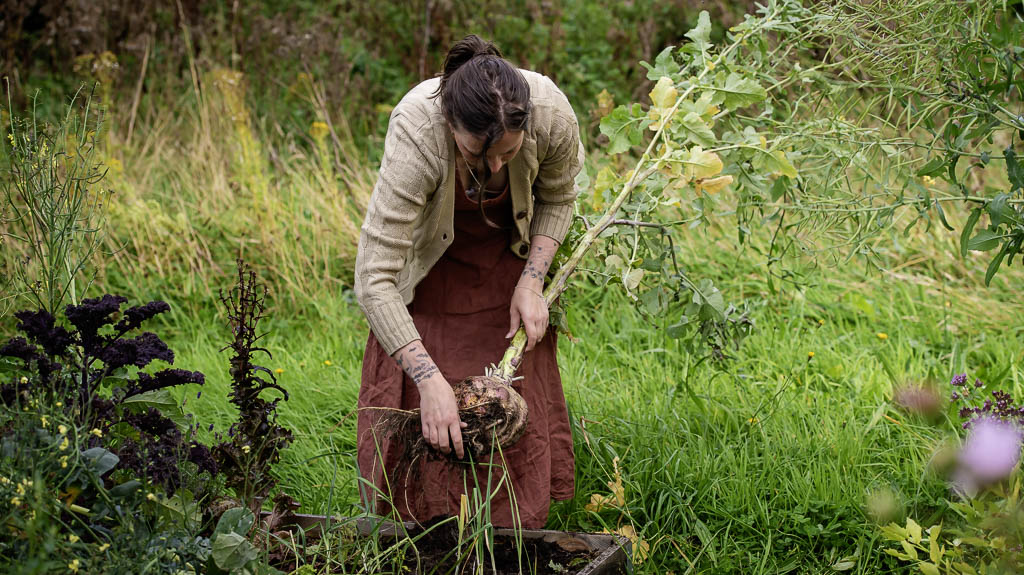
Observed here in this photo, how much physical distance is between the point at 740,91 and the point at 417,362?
48.3 inches

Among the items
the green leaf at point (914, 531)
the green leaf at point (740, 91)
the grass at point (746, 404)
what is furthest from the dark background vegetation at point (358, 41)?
the green leaf at point (914, 531)

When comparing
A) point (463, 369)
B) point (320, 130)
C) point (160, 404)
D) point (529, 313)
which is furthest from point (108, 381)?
point (320, 130)

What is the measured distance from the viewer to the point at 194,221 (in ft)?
15.8

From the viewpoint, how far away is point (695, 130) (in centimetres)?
252

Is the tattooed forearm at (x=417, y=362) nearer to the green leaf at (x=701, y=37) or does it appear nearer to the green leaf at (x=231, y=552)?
the green leaf at (x=231, y=552)

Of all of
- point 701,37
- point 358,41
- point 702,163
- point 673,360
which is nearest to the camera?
point 702,163

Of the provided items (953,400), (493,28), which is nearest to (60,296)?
(953,400)

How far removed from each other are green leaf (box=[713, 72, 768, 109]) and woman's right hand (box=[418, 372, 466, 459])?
1204mm

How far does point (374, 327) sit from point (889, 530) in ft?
3.90

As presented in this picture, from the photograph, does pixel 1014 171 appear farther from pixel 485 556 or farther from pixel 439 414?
pixel 485 556

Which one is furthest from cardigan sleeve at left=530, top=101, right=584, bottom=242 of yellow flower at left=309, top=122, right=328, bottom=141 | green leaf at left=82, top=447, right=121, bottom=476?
yellow flower at left=309, top=122, right=328, bottom=141

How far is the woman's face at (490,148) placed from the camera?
78.6 inches

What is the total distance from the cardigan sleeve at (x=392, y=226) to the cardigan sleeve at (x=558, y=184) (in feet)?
1.27

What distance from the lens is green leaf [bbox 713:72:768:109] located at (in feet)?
8.39
